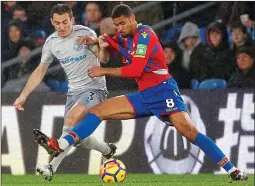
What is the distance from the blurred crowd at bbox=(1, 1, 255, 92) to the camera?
43.0ft

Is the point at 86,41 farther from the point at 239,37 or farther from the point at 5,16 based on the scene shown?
the point at 5,16

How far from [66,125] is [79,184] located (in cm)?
69

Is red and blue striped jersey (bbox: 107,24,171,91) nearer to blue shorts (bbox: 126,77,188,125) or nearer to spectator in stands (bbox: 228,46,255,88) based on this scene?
blue shorts (bbox: 126,77,188,125)

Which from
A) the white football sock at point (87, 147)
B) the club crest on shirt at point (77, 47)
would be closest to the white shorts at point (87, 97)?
the white football sock at point (87, 147)

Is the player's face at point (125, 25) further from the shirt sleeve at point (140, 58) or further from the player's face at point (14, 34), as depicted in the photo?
the player's face at point (14, 34)

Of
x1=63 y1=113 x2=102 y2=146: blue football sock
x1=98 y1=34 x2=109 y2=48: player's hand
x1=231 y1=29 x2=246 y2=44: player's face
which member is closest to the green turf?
x1=63 y1=113 x2=102 y2=146: blue football sock

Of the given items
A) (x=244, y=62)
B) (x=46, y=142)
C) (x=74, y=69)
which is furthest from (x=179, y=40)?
(x=46, y=142)

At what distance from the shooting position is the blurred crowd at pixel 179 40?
43.0 feet

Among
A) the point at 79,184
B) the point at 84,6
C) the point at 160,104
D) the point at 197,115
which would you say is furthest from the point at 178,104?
the point at 84,6

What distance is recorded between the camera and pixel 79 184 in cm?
1066

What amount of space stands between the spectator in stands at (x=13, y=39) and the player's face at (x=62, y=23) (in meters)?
2.95

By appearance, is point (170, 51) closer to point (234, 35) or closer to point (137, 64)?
point (234, 35)

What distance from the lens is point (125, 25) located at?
9734mm

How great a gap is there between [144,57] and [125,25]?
1.24 ft
